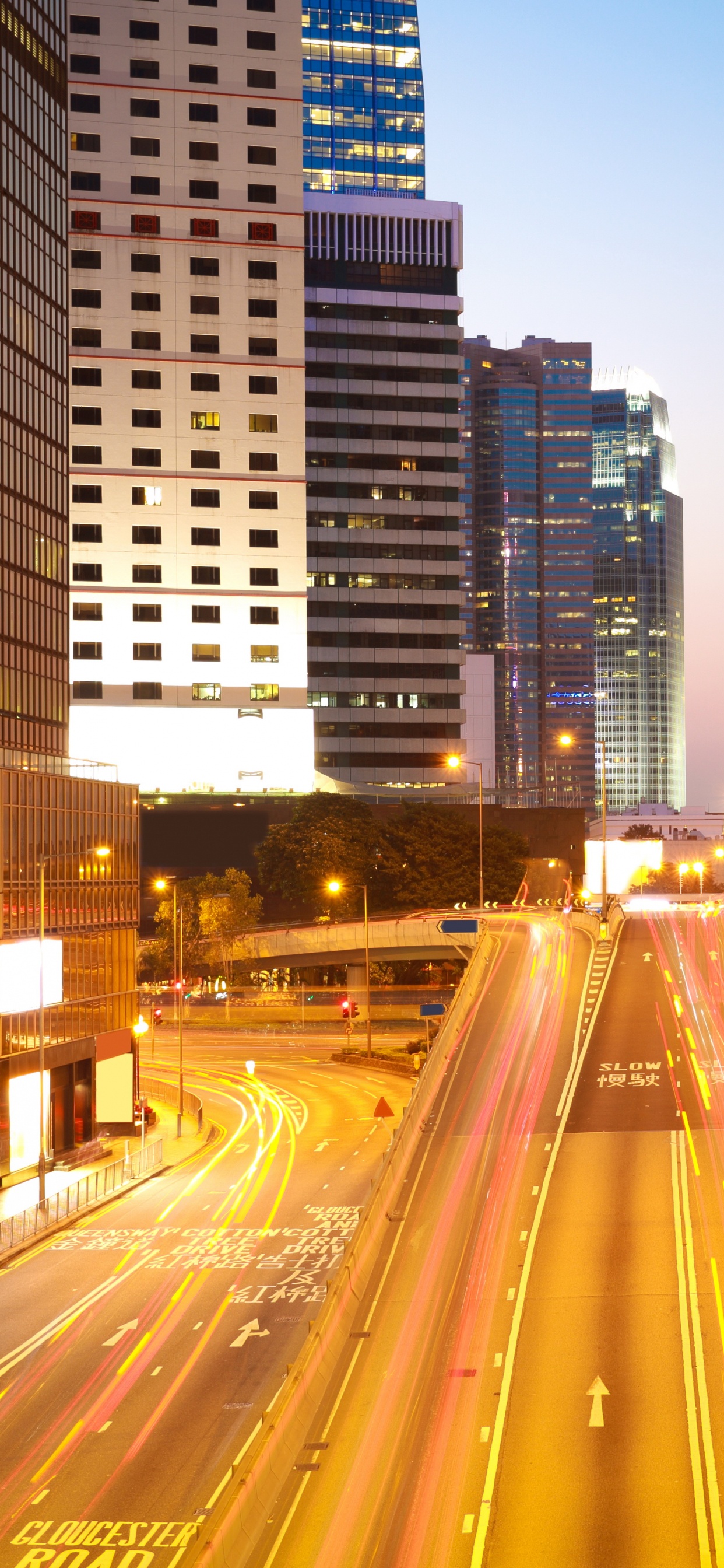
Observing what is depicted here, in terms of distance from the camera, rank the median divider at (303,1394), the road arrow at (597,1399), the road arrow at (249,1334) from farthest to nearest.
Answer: the road arrow at (249,1334) < the road arrow at (597,1399) < the median divider at (303,1394)

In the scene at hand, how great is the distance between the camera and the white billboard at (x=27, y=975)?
55.6m

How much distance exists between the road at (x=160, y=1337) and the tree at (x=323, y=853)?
56.4 meters

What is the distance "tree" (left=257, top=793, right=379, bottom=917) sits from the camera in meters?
119

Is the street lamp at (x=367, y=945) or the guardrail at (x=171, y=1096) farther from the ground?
the street lamp at (x=367, y=945)

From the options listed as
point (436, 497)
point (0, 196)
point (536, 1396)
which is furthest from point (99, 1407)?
point (436, 497)

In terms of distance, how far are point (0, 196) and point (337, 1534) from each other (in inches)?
3223

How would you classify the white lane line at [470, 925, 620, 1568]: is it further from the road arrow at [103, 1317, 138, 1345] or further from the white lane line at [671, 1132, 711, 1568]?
the road arrow at [103, 1317, 138, 1345]

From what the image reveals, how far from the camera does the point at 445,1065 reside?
193 feet

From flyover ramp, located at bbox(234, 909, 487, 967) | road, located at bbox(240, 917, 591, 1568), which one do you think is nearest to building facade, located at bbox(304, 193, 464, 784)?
flyover ramp, located at bbox(234, 909, 487, 967)

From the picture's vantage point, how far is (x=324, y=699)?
161000mm

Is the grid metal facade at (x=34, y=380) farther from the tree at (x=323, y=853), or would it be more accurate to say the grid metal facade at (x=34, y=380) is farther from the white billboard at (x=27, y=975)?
the white billboard at (x=27, y=975)

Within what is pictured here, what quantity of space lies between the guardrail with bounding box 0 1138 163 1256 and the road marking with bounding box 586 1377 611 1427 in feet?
64.2

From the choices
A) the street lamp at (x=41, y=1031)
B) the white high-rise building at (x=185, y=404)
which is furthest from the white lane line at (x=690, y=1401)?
the white high-rise building at (x=185, y=404)

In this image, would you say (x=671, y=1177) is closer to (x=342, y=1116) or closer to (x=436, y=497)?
(x=342, y=1116)
